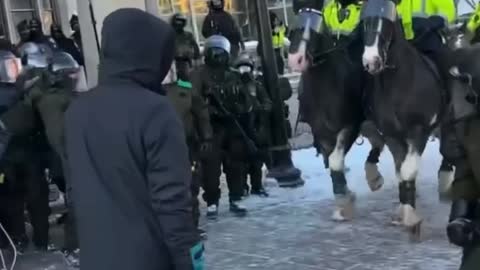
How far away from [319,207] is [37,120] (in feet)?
11.4

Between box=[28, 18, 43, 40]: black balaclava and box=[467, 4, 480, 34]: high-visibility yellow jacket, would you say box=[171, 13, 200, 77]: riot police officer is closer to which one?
box=[467, 4, 480, 34]: high-visibility yellow jacket

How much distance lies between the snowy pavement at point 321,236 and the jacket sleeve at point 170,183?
4562 millimetres

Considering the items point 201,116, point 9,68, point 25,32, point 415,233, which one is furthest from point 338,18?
point 25,32

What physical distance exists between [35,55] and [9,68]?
37.5 inches

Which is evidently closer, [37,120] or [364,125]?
[37,120]

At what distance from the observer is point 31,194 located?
30.6ft

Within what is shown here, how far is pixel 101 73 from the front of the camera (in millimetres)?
4113

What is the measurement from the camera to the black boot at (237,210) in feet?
35.6

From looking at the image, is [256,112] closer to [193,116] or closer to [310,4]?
[310,4]

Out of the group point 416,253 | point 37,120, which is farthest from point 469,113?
point 37,120

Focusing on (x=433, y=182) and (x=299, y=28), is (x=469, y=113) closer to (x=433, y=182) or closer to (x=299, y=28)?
(x=299, y=28)

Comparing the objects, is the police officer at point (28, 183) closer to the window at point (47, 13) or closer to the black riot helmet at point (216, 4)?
the black riot helmet at point (216, 4)

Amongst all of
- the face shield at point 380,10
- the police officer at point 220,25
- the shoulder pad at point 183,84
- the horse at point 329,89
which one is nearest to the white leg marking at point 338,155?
the horse at point 329,89

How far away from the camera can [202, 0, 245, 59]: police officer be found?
675 inches
